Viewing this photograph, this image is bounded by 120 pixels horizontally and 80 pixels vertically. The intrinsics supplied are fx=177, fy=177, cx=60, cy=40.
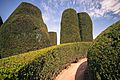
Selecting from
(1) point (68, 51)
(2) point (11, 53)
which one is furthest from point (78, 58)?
(2) point (11, 53)

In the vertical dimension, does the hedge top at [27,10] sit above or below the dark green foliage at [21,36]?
above

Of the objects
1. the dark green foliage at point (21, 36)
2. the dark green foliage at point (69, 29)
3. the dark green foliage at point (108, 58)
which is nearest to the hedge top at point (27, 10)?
the dark green foliage at point (21, 36)

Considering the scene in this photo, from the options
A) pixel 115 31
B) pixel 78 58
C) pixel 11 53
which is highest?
pixel 115 31

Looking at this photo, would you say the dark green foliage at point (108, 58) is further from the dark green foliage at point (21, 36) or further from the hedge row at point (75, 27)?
the hedge row at point (75, 27)

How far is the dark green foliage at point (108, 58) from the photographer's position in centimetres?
554

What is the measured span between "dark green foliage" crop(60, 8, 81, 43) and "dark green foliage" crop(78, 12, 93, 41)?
211 centimetres

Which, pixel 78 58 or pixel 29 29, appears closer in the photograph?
pixel 29 29

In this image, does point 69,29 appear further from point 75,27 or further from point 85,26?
point 85,26

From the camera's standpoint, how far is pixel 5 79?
196 inches

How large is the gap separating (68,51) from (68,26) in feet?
34.5

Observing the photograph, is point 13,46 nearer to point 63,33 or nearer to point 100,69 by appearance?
point 100,69

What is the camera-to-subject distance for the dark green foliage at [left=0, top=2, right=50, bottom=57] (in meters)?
10.9

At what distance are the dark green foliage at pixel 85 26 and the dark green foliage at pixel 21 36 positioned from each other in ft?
48.2

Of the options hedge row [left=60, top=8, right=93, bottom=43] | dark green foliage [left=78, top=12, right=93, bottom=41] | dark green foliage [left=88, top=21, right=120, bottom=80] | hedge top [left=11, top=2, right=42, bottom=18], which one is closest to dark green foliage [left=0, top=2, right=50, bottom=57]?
hedge top [left=11, top=2, right=42, bottom=18]
